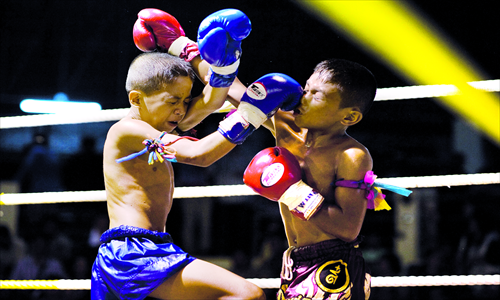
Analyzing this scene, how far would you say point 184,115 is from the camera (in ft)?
4.53

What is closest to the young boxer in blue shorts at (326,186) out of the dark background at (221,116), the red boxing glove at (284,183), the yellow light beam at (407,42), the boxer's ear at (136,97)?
the red boxing glove at (284,183)

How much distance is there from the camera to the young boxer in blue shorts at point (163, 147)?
1157 mm

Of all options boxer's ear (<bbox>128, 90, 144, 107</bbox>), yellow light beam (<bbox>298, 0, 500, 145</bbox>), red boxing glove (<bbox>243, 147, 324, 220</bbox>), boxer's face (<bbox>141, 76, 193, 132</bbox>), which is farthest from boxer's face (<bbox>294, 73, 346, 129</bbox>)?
yellow light beam (<bbox>298, 0, 500, 145</bbox>)

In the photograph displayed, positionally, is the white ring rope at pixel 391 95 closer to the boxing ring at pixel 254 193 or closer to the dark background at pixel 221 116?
the boxing ring at pixel 254 193

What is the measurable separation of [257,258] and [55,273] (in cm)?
164

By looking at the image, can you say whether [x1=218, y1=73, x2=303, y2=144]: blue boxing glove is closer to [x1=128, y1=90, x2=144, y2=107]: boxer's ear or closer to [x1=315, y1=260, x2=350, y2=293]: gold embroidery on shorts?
[x1=128, y1=90, x2=144, y2=107]: boxer's ear

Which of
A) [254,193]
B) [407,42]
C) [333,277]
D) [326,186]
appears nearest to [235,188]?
[254,193]

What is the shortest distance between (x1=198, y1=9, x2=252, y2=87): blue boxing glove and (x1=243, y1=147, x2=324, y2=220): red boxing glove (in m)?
0.29

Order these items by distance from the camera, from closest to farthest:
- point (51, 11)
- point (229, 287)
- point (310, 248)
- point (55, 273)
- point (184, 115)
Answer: point (229, 287)
point (310, 248)
point (184, 115)
point (55, 273)
point (51, 11)

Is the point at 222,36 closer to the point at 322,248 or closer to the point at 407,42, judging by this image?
the point at 322,248

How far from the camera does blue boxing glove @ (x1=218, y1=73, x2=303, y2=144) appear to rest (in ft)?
3.95

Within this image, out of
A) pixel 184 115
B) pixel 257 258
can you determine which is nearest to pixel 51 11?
pixel 257 258

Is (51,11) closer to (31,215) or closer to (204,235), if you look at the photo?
(31,215)

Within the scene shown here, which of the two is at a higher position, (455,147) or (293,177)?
(455,147)
